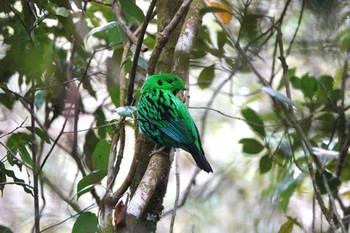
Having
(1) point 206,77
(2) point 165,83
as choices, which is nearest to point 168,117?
(2) point 165,83

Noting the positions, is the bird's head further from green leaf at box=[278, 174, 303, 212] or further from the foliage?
green leaf at box=[278, 174, 303, 212]

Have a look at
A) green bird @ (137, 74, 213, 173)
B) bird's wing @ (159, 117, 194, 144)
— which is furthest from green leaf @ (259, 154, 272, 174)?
bird's wing @ (159, 117, 194, 144)

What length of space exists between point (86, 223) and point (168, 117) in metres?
1.15

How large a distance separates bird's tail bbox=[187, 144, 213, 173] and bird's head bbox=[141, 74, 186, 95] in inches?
15.4

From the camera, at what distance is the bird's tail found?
379 cm

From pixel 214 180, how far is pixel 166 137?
52.3 inches

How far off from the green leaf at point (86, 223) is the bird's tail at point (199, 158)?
0.99 metres

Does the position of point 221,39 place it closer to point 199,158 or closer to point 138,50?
point 199,158

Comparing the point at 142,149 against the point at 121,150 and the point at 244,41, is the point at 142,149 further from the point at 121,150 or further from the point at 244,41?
the point at 244,41

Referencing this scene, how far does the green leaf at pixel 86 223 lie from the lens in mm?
2955

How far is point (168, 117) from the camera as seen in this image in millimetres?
3926

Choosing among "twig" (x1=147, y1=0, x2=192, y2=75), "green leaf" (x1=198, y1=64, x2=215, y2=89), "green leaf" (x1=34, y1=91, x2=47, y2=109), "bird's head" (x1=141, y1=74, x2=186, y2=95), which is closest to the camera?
"twig" (x1=147, y1=0, x2=192, y2=75)

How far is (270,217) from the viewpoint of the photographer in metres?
4.22

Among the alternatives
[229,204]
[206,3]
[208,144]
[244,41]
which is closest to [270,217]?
[229,204]
